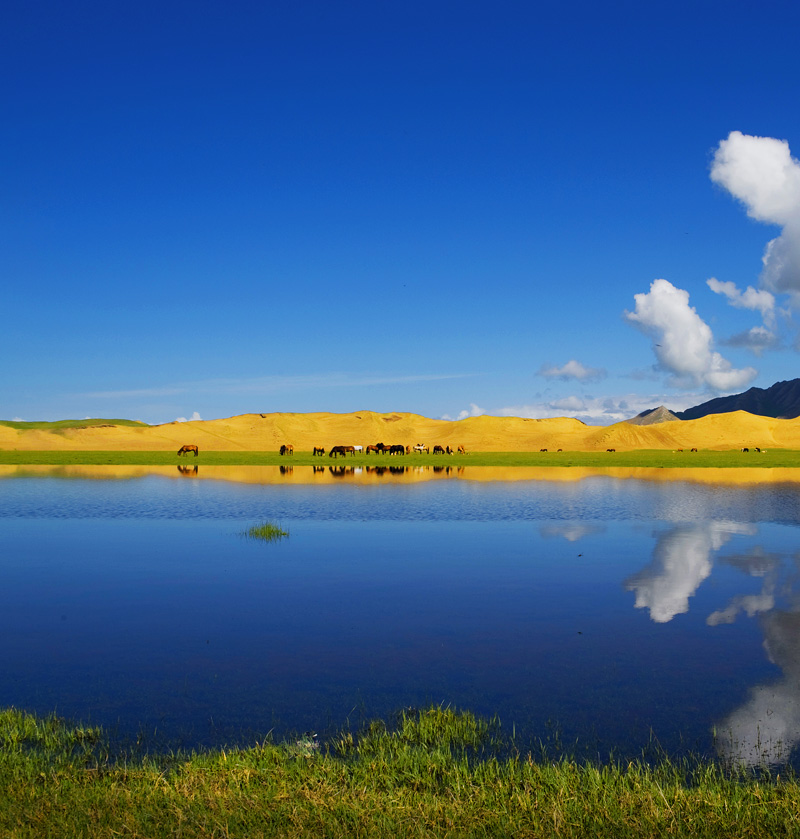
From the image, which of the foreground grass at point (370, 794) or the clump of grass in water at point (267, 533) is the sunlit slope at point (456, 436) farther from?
the foreground grass at point (370, 794)

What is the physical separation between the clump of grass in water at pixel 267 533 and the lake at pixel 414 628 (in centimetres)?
74

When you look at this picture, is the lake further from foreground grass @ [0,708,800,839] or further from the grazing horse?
the grazing horse

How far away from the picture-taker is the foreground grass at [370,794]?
23.6 ft

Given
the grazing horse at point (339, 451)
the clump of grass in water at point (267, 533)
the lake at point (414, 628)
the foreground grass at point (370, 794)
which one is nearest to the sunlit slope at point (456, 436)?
the grazing horse at point (339, 451)

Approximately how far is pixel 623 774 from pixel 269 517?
27.7m

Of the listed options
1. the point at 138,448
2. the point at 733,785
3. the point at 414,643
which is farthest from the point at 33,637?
the point at 138,448

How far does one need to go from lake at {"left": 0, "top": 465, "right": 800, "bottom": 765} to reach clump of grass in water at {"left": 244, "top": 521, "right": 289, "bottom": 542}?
74 cm

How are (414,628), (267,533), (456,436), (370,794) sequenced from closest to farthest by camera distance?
(370,794) < (414,628) < (267,533) < (456,436)

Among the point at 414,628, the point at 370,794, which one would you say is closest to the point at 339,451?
the point at 414,628

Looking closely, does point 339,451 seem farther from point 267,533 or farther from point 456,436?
point 267,533

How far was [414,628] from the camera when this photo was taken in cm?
1528

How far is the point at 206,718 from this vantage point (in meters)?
10.5

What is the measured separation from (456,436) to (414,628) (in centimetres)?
17155

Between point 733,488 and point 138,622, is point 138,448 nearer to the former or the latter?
point 733,488
